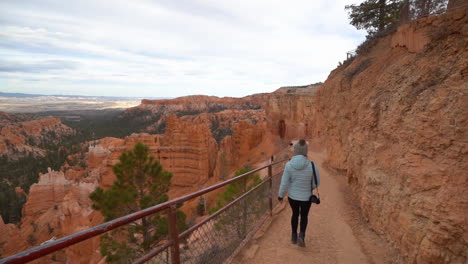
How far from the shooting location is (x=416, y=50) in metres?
5.41

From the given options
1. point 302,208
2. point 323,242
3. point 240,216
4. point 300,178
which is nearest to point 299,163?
point 300,178

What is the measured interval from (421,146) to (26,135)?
334 feet

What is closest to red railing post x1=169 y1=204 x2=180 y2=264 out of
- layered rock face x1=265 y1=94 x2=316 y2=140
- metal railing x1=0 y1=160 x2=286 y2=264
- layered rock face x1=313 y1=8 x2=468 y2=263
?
metal railing x1=0 y1=160 x2=286 y2=264

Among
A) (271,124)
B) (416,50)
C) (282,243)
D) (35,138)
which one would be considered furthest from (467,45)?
(35,138)

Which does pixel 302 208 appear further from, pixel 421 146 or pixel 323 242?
pixel 421 146

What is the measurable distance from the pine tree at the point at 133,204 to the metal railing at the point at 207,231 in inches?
255

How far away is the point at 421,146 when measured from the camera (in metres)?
3.89

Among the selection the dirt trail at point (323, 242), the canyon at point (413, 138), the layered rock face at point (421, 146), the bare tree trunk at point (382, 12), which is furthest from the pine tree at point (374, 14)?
the dirt trail at point (323, 242)

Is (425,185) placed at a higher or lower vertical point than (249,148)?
higher

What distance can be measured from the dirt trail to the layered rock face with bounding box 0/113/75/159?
248ft

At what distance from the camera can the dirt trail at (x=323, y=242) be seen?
13.4ft

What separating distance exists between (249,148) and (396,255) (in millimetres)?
30724

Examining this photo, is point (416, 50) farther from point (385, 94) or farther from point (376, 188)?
point (376, 188)

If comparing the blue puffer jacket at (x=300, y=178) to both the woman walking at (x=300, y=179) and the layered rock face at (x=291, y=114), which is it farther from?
the layered rock face at (x=291, y=114)
